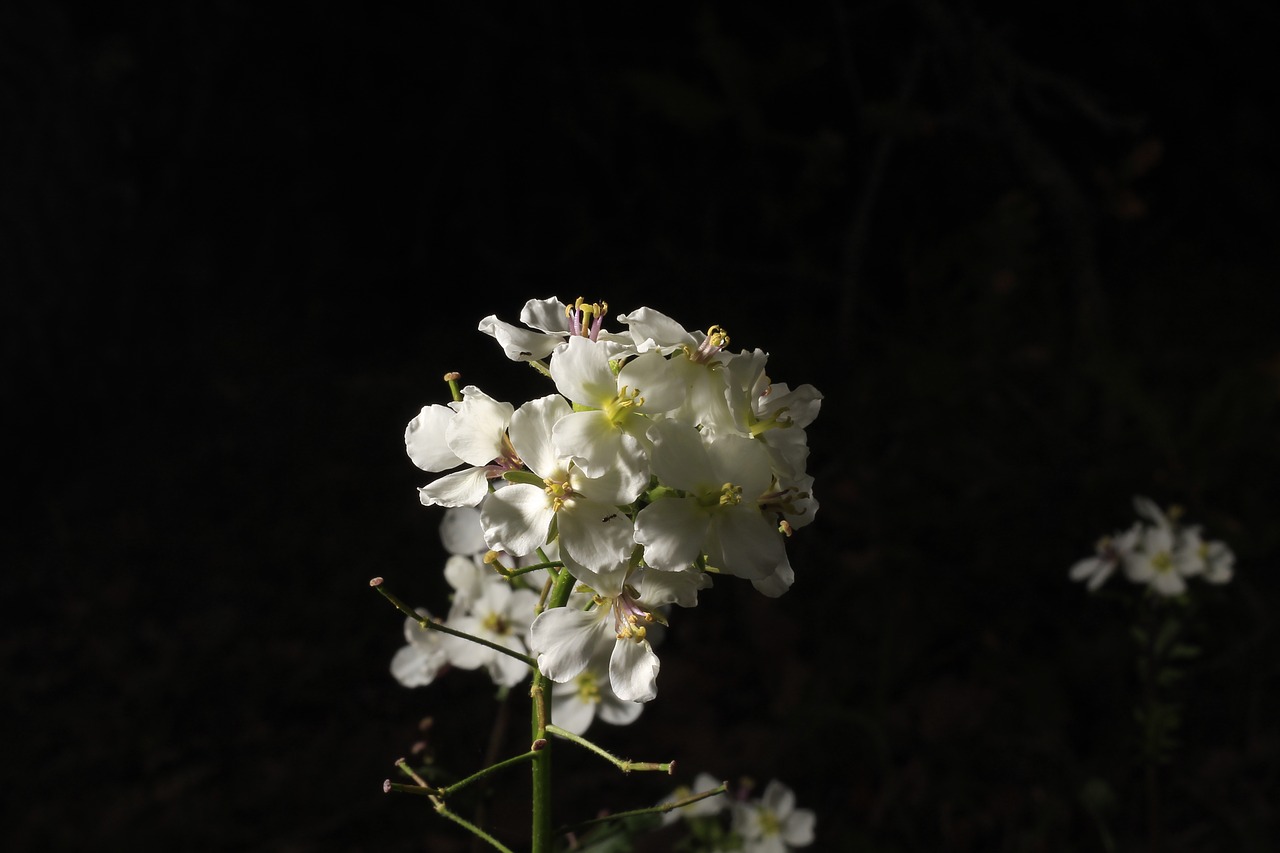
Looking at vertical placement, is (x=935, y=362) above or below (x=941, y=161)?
below

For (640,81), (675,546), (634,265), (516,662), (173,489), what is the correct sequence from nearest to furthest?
1. (675,546)
2. (516,662)
3. (173,489)
4. (640,81)
5. (634,265)

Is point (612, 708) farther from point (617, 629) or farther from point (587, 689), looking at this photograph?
point (617, 629)

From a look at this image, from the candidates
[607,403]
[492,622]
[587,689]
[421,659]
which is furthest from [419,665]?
[607,403]

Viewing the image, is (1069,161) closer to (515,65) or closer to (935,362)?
(935,362)

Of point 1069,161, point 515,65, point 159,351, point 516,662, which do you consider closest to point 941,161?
point 1069,161

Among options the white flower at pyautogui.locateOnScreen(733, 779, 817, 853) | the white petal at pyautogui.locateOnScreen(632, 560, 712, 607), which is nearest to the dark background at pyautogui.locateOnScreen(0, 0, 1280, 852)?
the white flower at pyautogui.locateOnScreen(733, 779, 817, 853)
